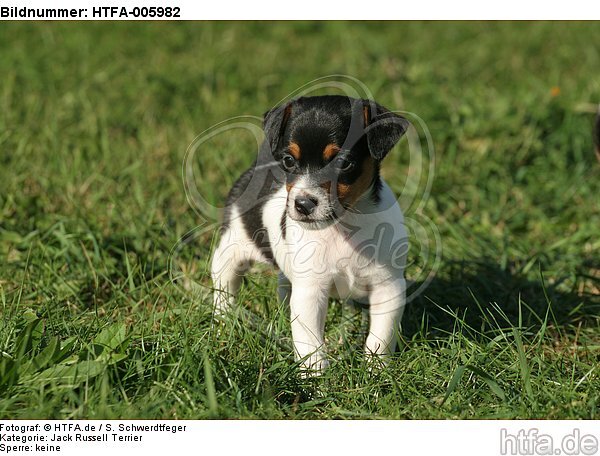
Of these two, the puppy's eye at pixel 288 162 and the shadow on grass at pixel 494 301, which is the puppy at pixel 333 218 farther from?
the shadow on grass at pixel 494 301

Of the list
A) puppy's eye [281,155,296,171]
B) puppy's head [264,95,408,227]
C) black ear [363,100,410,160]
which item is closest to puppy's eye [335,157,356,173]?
puppy's head [264,95,408,227]

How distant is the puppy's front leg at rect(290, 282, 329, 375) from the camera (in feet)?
15.4

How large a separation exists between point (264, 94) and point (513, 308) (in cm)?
417

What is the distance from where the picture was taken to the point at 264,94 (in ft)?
29.2

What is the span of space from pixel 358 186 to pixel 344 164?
18 centimetres

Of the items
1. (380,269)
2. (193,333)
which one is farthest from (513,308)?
(193,333)

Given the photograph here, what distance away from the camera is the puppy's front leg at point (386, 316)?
4.88 meters

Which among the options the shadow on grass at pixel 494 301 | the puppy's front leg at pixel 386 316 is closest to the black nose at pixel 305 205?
the puppy's front leg at pixel 386 316

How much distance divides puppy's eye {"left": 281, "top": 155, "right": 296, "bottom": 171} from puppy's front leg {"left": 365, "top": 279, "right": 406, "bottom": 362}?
2.78ft

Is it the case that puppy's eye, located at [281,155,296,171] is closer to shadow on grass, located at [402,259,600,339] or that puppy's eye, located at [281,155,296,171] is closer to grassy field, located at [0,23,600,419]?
grassy field, located at [0,23,600,419]

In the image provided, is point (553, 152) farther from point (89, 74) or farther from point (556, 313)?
point (89, 74)

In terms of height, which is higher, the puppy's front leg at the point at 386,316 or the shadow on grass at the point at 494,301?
the puppy's front leg at the point at 386,316

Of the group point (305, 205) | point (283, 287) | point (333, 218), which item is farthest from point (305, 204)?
point (283, 287)

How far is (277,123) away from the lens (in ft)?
15.4
